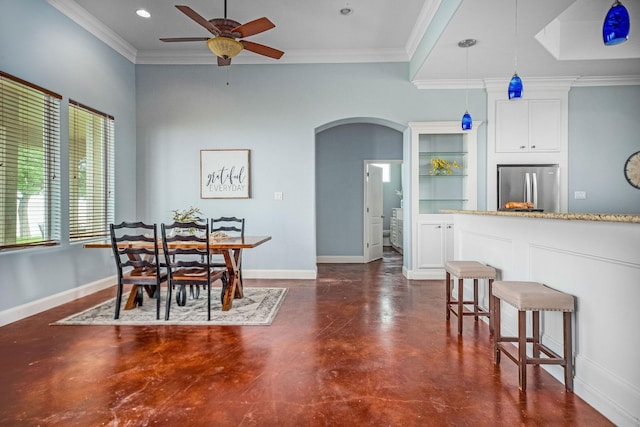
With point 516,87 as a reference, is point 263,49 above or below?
above

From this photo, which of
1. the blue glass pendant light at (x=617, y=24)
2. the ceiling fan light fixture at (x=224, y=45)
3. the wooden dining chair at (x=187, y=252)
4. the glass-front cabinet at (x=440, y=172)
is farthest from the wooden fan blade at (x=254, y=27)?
the glass-front cabinet at (x=440, y=172)

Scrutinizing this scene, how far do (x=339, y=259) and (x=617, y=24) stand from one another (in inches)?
219

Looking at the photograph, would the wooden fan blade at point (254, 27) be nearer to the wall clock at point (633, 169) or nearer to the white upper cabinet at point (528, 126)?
the white upper cabinet at point (528, 126)

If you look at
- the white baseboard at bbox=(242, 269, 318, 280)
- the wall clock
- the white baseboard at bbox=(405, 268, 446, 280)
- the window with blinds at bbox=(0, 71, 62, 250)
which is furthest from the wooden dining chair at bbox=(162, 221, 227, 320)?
the wall clock

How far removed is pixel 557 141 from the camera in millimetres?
5047

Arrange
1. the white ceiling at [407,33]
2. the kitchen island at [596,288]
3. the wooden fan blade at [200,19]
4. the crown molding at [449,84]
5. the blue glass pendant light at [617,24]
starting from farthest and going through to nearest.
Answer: the crown molding at [449,84] < the white ceiling at [407,33] < the wooden fan blade at [200,19] < the blue glass pendant light at [617,24] < the kitchen island at [596,288]

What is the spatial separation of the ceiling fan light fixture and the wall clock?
5.52 m

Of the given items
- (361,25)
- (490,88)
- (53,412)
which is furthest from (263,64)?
(53,412)

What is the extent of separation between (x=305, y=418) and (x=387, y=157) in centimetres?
573

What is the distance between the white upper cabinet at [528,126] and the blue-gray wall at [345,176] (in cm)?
209

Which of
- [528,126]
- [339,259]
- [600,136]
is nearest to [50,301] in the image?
[339,259]

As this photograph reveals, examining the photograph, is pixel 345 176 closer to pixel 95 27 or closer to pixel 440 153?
pixel 440 153

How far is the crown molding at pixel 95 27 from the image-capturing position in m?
3.85

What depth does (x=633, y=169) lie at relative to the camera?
16.5 feet
